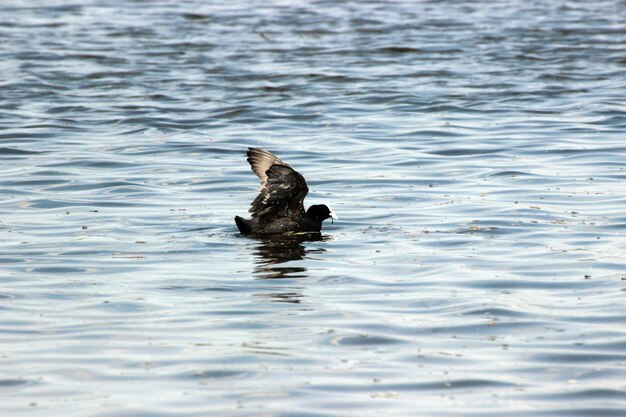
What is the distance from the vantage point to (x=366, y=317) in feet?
27.6

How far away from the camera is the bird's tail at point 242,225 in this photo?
11242 millimetres

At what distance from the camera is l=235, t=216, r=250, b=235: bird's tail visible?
443 inches

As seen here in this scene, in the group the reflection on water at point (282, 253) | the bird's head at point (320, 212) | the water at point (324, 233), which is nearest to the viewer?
the water at point (324, 233)

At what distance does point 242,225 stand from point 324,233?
0.94 m

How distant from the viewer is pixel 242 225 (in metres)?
11.3

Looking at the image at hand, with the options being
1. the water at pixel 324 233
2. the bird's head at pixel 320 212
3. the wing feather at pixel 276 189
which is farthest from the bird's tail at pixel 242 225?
the bird's head at pixel 320 212

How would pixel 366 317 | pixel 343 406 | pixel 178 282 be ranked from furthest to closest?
pixel 178 282
pixel 366 317
pixel 343 406

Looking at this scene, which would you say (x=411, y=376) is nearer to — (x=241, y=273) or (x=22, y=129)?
(x=241, y=273)

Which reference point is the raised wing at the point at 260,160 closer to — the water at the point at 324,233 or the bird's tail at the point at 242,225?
the bird's tail at the point at 242,225

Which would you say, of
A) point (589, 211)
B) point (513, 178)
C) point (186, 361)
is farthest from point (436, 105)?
point (186, 361)

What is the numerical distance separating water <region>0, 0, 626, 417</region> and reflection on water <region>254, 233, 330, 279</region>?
0.05 m

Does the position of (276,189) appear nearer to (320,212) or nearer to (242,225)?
(320,212)

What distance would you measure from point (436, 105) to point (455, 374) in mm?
13352

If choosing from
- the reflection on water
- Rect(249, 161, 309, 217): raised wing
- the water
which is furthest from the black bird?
the water
